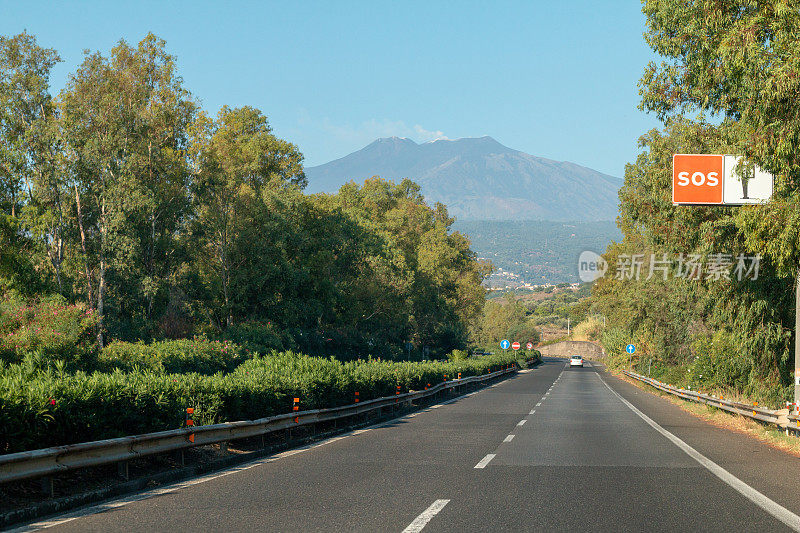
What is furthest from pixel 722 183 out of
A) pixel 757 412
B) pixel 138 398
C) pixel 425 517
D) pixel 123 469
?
pixel 123 469

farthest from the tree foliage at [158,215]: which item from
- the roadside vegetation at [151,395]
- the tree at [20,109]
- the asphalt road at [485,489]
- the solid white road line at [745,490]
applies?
the solid white road line at [745,490]

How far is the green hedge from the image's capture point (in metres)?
8.55

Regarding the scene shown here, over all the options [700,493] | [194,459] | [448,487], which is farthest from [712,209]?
[194,459]

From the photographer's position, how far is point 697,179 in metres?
16.2

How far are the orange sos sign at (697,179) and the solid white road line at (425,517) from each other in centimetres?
1075

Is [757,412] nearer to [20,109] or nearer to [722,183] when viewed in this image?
[722,183]

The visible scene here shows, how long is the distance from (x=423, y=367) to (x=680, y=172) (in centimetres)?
1642

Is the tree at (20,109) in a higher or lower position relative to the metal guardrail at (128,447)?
higher

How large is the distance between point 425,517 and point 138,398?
5241mm

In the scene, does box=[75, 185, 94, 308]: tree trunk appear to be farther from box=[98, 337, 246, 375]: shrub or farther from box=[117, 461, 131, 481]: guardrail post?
box=[117, 461, 131, 481]: guardrail post

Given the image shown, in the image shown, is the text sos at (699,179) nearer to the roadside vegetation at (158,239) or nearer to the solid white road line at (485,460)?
the solid white road line at (485,460)

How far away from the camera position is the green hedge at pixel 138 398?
855cm

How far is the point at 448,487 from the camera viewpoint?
9.36 meters

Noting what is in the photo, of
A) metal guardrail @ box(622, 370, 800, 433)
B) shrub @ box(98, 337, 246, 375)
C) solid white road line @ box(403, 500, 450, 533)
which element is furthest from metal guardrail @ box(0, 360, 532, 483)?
shrub @ box(98, 337, 246, 375)
